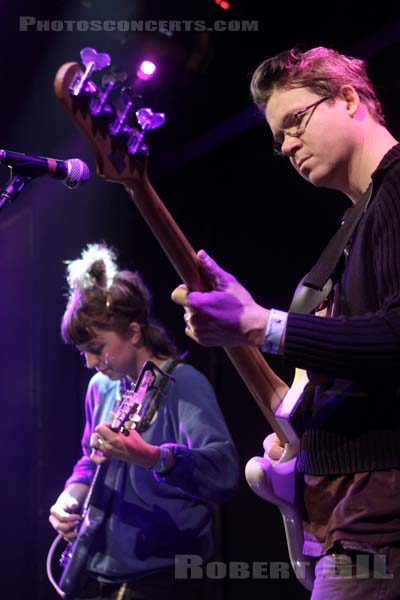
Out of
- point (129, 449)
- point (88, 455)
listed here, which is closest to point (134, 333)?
point (88, 455)

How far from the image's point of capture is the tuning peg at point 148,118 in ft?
5.85

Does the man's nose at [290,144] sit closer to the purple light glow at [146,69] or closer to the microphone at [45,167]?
the microphone at [45,167]

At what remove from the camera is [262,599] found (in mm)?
4453

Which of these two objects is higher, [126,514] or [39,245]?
[39,245]

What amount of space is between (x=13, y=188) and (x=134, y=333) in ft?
5.05

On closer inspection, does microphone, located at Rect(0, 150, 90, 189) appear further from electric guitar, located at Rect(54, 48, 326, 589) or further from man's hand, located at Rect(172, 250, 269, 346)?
man's hand, located at Rect(172, 250, 269, 346)

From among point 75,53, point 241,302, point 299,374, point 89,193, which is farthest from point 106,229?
point 241,302

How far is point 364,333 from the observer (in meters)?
1.43

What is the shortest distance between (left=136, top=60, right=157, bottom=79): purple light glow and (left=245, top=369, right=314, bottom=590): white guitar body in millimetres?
2656

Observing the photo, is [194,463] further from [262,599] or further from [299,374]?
[262,599]

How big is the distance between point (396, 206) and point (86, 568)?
2.18 m

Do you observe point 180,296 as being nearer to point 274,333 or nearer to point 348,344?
point 274,333

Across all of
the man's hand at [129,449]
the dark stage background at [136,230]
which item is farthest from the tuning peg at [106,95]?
the dark stage background at [136,230]

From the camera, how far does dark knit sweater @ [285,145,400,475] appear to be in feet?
4.69
